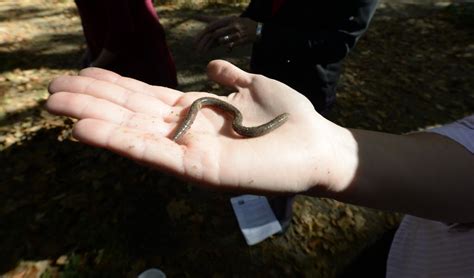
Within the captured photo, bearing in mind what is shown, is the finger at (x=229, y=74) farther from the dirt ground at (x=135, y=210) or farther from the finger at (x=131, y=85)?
the dirt ground at (x=135, y=210)

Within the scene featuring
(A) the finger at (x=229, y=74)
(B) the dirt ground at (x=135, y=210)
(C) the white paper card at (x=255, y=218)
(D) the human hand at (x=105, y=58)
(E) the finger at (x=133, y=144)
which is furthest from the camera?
(C) the white paper card at (x=255, y=218)

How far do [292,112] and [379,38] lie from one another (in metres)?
8.45

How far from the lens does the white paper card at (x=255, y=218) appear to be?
15.1ft

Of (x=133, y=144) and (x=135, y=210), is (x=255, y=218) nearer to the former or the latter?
(x=135, y=210)

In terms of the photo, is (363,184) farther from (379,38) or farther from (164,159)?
(379,38)

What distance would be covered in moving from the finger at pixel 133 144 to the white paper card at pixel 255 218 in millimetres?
2438

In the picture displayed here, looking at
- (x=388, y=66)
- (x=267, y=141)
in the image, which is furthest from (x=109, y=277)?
(x=388, y=66)

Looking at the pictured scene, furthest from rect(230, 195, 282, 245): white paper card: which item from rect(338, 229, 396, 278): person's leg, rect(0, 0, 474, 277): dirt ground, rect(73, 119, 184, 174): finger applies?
rect(73, 119, 184, 174): finger

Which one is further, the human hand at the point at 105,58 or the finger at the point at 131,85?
the human hand at the point at 105,58

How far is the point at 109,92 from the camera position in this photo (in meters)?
3.09

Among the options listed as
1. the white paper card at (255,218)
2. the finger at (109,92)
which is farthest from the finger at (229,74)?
the white paper card at (255,218)

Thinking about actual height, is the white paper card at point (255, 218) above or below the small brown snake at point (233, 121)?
below

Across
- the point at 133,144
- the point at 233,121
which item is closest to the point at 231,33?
the point at 233,121

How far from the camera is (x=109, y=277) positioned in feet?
13.3
